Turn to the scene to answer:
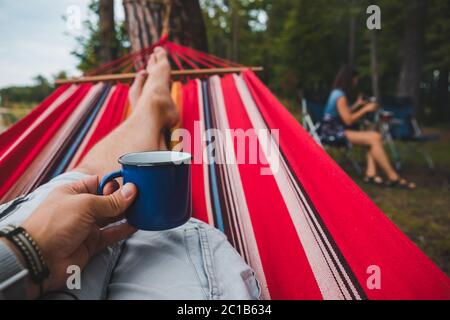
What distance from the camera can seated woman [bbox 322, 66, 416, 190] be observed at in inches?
112

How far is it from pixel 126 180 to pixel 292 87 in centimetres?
1425

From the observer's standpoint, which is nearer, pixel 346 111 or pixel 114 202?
pixel 114 202

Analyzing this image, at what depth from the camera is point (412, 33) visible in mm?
6391

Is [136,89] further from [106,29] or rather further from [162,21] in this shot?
[106,29]

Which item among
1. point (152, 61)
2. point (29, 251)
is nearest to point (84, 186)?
point (29, 251)

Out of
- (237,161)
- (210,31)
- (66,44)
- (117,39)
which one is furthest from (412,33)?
(210,31)

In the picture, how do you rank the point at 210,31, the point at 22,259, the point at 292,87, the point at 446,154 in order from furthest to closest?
the point at 210,31 < the point at 292,87 < the point at 446,154 < the point at 22,259

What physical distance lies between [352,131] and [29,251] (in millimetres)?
3025

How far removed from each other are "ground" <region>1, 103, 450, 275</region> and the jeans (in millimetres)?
1419

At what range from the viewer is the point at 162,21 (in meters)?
1.93

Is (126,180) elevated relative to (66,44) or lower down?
lower down

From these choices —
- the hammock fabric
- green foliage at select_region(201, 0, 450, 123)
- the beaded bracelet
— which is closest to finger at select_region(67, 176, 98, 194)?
the beaded bracelet

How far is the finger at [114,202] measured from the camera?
1.67 feet
